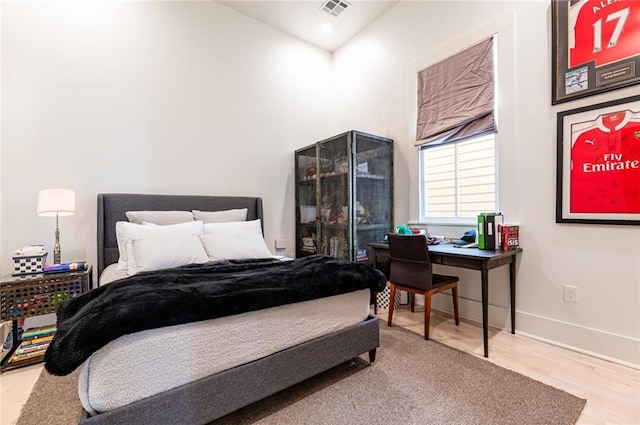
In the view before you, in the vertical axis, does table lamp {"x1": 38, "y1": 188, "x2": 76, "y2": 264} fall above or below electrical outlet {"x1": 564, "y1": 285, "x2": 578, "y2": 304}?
above

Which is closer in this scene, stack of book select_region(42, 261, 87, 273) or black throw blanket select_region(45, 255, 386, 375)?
black throw blanket select_region(45, 255, 386, 375)

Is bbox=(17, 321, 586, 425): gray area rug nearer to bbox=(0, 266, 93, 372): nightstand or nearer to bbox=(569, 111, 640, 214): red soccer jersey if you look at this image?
bbox=(0, 266, 93, 372): nightstand

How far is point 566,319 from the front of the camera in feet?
7.09

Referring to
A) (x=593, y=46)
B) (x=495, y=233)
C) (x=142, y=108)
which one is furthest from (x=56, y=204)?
(x=593, y=46)

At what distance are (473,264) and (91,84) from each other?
3.53m

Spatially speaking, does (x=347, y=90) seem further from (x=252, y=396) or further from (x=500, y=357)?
(x=252, y=396)

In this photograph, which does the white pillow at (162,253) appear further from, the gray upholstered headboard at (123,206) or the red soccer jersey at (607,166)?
the red soccer jersey at (607,166)

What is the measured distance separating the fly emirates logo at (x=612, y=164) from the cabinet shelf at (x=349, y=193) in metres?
1.68

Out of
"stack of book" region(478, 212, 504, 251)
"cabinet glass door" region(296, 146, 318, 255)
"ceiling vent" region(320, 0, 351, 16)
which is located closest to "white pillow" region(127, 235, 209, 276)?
"cabinet glass door" region(296, 146, 318, 255)

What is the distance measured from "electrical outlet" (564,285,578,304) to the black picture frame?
0.49 m

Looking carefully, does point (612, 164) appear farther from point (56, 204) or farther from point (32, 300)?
point (32, 300)

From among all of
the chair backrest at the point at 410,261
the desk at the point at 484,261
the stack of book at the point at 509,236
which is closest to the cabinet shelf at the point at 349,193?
the chair backrest at the point at 410,261

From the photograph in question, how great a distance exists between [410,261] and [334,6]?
2974 mm

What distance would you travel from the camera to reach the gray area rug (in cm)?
142
